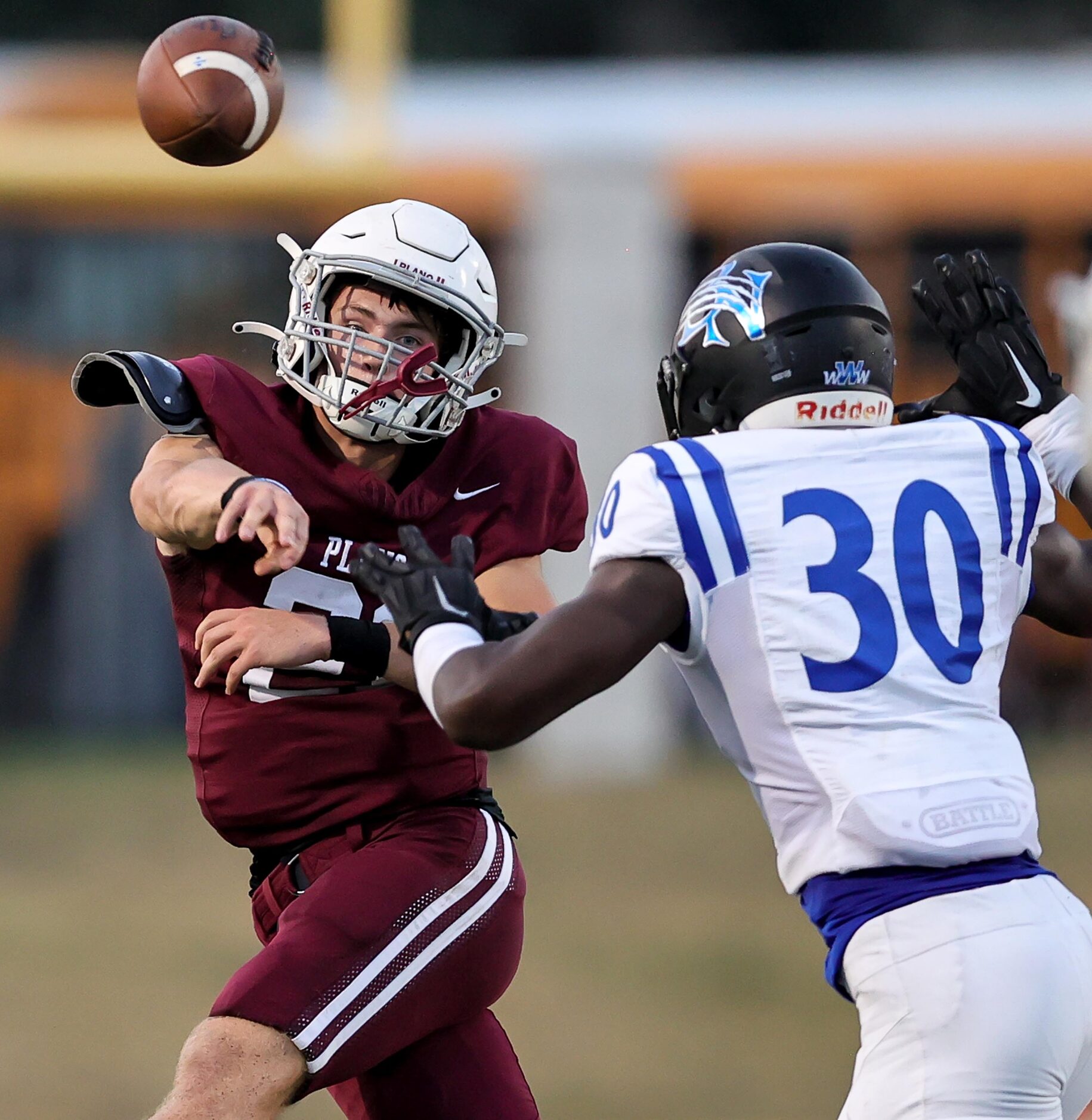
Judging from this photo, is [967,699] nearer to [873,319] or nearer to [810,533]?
[810,533]

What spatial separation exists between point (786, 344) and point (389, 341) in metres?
0.71

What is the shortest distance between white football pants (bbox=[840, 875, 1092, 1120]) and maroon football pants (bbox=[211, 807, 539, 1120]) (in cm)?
72

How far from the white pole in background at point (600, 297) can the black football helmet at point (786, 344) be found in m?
8.50

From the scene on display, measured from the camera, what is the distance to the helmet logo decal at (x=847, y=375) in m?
2.49

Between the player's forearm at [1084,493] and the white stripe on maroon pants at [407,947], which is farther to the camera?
the player's forearm at [1084,493]

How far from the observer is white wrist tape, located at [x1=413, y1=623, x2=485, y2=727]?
2.36 metres

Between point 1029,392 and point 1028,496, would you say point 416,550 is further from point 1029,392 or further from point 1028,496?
point 1029,392

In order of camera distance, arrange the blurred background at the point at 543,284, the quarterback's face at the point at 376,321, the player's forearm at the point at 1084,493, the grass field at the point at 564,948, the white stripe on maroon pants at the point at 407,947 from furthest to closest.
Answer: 1. the blurred background at the point at 543,284
2. the grass field at the point at 564,948
3. the quarterback's face at the point at 376,321
4. the player's forearm at the point at 1084,493
5. the white stripe on maroon pants at the point at 407,947

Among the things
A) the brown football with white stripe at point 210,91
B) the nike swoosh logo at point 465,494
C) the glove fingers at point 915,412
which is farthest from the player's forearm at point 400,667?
the brown football with white stripe at point 210,91

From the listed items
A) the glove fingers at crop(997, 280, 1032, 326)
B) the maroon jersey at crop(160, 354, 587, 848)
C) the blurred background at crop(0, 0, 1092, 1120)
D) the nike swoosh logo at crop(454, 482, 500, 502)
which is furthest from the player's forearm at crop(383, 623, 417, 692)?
the blurred background at crop(0, 0, 1092, 1120)

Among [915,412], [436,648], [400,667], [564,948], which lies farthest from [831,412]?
[564,948]

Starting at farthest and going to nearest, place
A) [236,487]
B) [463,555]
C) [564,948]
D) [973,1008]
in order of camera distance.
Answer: [564,948] < [236,487] < [463,555] < [973,1008]

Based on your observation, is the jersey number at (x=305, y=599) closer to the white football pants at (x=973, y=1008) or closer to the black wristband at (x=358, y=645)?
the black wristband at (x=358, y=645)

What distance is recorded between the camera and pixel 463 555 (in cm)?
254
